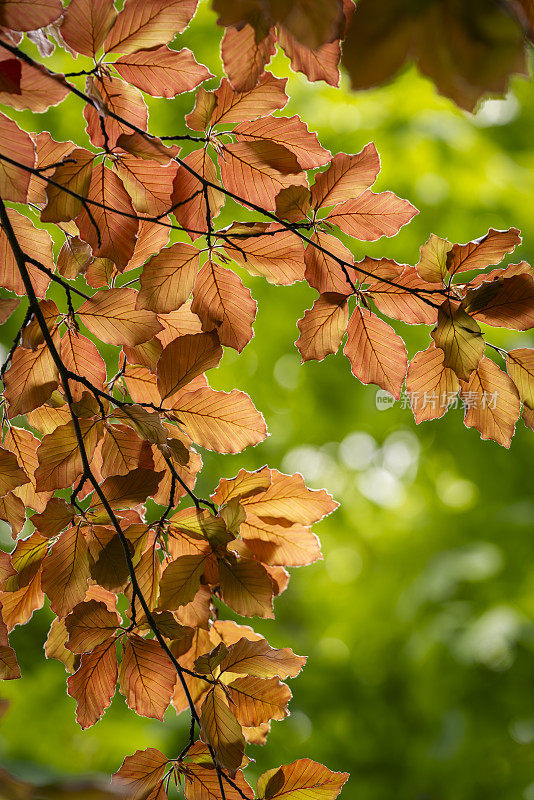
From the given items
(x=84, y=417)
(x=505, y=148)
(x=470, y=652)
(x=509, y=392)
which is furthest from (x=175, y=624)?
A: (x=505, y=148)

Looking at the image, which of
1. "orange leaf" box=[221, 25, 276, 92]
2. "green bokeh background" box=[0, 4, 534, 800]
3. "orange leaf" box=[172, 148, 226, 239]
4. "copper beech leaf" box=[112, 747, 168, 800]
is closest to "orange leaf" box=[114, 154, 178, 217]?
"orange leaf" box=[172, 148, 226, 239]

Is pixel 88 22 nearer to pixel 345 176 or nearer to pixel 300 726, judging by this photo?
pixel 345 176

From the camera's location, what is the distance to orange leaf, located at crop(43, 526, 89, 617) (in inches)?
21.7

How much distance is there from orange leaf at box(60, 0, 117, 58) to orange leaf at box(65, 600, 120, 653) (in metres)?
0.46

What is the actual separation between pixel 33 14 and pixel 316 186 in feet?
0.82

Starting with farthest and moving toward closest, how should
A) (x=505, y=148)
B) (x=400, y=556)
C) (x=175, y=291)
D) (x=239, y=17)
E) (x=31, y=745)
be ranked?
(x=505, y=148), (x=400, y=556), (x=31, y=745), (x=175, y=291), (x=239, y=17)

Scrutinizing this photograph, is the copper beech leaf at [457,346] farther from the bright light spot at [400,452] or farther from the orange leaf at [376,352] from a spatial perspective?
the bright light spot at [400,452]

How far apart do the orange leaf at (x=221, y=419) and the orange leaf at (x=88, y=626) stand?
6.6 inches

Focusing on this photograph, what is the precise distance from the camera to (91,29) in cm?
53

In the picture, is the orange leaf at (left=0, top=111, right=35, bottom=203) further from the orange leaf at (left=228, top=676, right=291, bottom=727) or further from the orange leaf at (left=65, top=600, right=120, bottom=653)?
the orange leaf at (left=228, top=676, right=291, bottom=727)

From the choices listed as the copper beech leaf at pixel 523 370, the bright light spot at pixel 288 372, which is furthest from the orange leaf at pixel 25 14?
the bright light spot at pixel 288 372

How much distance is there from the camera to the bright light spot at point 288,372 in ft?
10.6

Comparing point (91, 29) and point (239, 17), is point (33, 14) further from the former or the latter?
point (239, 17)

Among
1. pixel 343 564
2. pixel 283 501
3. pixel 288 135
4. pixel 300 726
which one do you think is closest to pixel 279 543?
pixel 283 501
